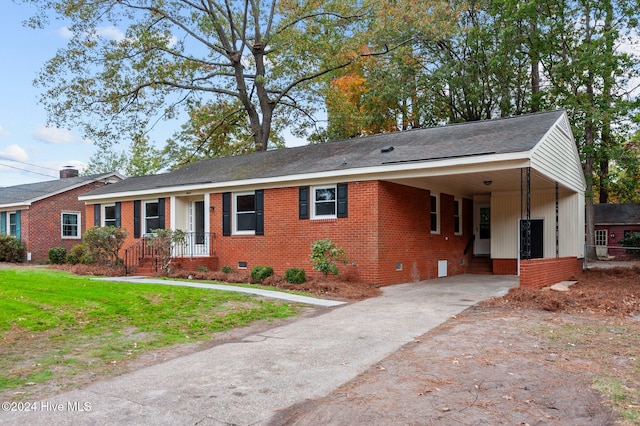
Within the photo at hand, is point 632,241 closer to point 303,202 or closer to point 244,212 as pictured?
point 303,202

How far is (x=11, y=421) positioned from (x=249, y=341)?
11.3ft

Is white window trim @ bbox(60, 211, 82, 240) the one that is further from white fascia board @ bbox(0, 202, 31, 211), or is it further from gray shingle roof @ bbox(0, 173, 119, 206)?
white fascia board @ bbox(0, 202, 31, 211)

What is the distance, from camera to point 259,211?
51.2 feet

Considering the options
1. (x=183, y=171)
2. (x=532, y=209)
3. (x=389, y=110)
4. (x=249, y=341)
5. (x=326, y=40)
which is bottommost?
(x=249, y=341)

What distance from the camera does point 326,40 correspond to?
25.3 meters

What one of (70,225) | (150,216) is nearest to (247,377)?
(150,216)

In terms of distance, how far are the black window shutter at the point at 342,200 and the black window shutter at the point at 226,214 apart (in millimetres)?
4443

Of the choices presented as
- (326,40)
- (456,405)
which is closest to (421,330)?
(456,405)

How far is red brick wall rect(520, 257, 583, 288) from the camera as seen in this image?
1123cm

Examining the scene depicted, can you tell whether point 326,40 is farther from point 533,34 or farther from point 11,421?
point 11,421

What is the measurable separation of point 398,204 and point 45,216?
1834cm

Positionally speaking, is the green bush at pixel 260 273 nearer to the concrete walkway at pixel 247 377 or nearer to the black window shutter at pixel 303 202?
the black window shutter at pixel 303 202

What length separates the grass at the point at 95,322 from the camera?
232 inches

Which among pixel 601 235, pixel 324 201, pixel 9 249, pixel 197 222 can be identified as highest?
pixel 324 201
